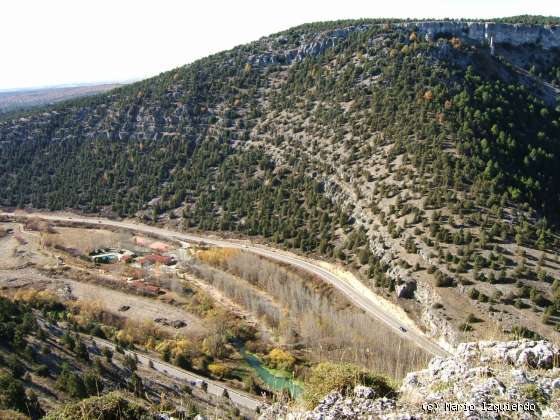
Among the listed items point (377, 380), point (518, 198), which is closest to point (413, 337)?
point (518, 198)

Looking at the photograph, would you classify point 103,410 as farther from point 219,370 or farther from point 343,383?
point 219,370

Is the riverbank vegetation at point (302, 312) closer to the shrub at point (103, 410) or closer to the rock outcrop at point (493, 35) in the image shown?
the shrub at point (103, 410)

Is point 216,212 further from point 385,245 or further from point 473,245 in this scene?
point 473,245

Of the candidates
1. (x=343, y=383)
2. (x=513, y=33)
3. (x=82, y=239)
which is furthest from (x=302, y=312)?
(x=513, y=33)

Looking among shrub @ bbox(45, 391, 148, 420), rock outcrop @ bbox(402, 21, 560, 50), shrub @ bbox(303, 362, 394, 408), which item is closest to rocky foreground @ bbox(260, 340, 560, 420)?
shrub @ bbox(303, 362, 394, 408)

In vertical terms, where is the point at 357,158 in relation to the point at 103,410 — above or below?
above

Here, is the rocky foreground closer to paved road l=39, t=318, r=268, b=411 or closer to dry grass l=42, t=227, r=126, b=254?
paved road l=39, t=318, r=268, b=411

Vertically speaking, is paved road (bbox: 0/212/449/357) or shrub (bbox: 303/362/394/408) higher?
shrub (bbox: 303/362/394/408)

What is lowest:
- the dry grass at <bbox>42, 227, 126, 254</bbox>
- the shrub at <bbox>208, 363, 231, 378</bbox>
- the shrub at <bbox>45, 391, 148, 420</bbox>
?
the shrub at <bbox>208, 363, 231, 378</bbox>
